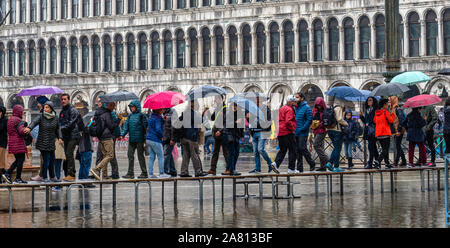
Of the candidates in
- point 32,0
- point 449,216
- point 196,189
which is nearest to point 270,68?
point 32,0

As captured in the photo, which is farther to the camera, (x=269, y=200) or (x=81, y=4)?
(x=81, y=4)

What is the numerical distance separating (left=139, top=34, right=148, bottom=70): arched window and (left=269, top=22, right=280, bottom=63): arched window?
9.46m

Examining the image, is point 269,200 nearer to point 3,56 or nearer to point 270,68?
point 270,68

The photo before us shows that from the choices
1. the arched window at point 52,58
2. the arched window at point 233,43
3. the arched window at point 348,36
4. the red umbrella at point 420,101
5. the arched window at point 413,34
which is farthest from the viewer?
the arched window at point 52,58

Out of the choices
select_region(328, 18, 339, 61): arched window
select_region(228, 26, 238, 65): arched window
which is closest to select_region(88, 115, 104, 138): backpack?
select_region(328, 18, 339, 61): arched window

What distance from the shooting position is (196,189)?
62.5 feet

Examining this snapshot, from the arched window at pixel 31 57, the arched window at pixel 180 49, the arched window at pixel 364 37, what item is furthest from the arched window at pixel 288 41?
the arched window at pixel 31 57

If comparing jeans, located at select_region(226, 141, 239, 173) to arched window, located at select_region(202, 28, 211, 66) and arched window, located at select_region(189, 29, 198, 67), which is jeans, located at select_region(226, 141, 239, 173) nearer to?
arched window, located at select_region(202, 28, 211, 66)

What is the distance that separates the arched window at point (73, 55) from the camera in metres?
62.6

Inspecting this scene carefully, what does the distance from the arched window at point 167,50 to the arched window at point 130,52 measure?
2605 mm

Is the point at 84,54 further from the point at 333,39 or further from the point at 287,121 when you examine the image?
the point at 287,121

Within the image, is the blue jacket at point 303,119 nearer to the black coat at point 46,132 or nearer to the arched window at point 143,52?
the black coat at point 46,132

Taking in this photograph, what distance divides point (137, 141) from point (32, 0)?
4996 cm

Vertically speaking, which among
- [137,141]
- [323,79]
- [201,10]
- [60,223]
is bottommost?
[60,223]
